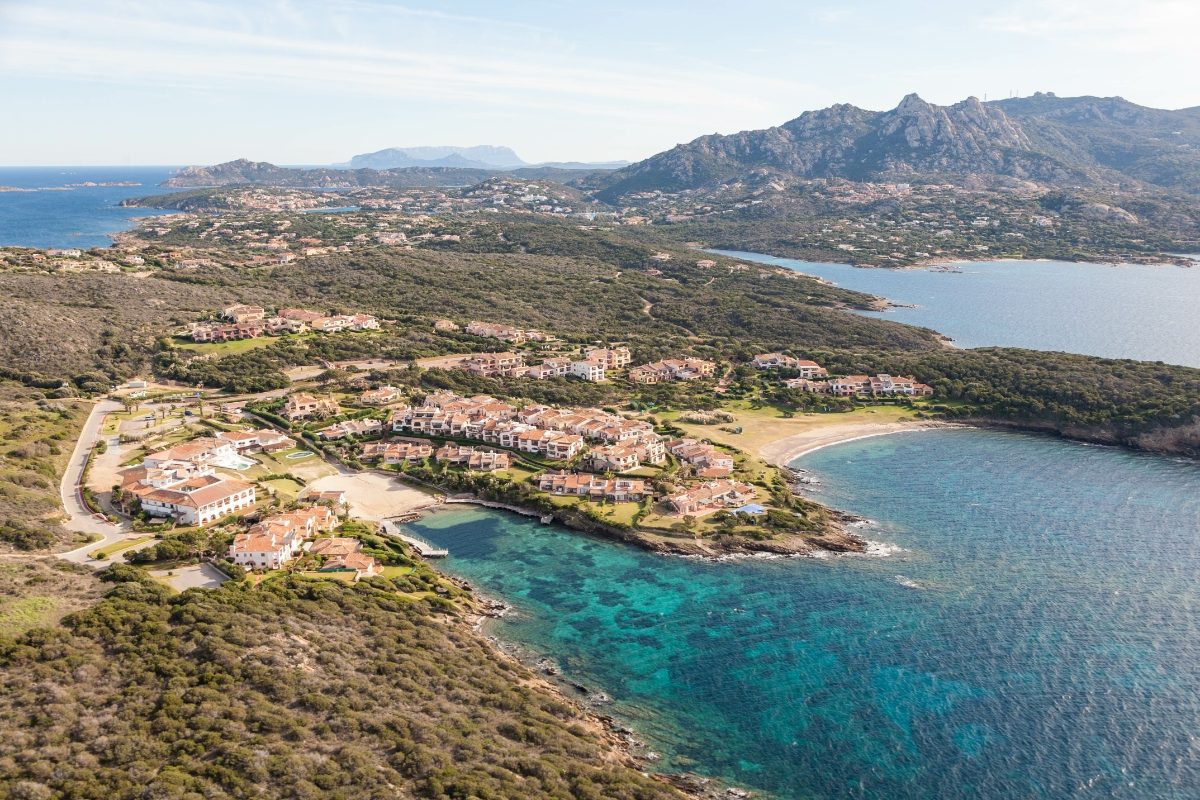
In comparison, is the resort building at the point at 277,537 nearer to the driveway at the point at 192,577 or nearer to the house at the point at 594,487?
the driveway at the point at 192,577

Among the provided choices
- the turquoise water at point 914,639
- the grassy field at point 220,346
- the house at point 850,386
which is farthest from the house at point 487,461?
the house at point 850,386

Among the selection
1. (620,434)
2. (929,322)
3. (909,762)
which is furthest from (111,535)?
(929,322)

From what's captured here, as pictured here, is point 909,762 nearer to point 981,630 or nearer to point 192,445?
point 981,630

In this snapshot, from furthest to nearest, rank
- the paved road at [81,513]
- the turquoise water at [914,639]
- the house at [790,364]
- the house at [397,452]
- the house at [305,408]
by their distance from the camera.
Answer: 1. the house at [790,364]
2. the house at [305,408]
3. the house at [397,452]
4. the paved road at [81,513]
5. the turquoise water at [914,639]

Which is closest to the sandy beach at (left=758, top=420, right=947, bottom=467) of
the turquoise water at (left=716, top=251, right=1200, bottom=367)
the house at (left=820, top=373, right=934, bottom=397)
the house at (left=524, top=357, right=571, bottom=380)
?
the house at (left=820, top=373, right=934, bottom=397)

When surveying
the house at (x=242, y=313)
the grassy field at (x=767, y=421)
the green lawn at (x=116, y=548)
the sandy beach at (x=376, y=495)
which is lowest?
the sandy beach at (x=376, y=495)
